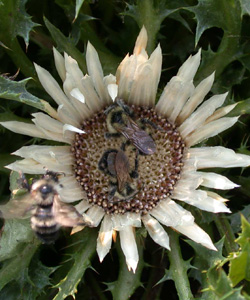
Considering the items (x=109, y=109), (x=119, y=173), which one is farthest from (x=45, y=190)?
(x=109, y=109)

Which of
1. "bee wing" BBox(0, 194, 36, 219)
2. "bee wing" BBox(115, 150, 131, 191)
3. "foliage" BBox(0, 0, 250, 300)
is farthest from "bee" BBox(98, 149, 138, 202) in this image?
"bee wing" BBox(0, 194, 36, 219)

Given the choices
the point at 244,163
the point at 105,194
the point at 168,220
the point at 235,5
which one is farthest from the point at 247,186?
the point at 235,5

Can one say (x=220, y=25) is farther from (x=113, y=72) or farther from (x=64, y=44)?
(x=64, y=44)

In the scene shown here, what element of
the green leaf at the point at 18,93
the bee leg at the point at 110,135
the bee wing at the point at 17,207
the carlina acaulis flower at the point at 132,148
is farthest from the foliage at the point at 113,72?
the bee leg at the point at 110,135

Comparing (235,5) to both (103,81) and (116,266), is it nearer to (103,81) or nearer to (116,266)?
(103,81)

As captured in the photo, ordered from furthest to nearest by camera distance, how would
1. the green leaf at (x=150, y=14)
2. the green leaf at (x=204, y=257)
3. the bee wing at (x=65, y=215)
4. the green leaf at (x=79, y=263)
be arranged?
the green leaf at (x=150, y=14) → the green leaf at (x=204, y=257) → the green leaf at (x=79, y=263) → the bee wing at (x=65, y=215)

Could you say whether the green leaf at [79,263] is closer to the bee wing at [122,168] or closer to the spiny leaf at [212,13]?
the bee wing at [122,168]
